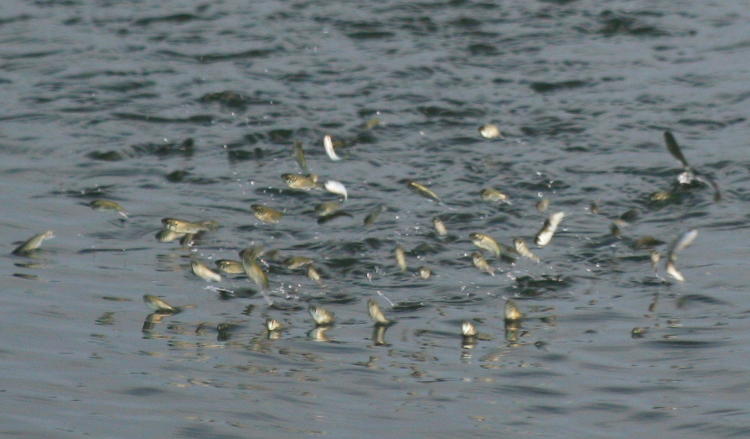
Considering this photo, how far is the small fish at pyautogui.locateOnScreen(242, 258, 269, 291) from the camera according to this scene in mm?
7945

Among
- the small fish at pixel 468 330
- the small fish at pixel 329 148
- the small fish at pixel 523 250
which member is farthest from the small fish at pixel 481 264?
the small fish at pixel 329 148

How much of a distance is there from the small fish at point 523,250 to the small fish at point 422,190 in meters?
1.09

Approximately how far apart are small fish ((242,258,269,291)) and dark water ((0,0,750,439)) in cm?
15

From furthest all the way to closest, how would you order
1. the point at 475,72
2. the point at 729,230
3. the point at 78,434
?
the point at 475,72
the point at 729,230
the point at 78,434

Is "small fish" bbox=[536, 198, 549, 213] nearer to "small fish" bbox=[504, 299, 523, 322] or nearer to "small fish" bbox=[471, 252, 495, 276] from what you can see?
"small fish" bbox=[471, 252, 495, 276]

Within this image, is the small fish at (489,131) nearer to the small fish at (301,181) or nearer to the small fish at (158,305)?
the small fish at (301,181)

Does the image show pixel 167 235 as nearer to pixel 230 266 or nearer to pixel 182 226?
pixel 182 226

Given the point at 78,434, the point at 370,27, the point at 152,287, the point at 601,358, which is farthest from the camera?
the point at 370,27

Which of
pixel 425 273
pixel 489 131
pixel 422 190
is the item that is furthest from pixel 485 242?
pixel 489 131

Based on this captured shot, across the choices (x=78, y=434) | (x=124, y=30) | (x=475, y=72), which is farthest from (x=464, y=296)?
(x=124, y=30)

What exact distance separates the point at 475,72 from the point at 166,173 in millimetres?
3610

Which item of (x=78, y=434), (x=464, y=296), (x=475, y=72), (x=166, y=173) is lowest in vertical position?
(x=78, y=434)

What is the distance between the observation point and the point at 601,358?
729cm

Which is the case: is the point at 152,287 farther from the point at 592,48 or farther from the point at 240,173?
the point at 592,48
